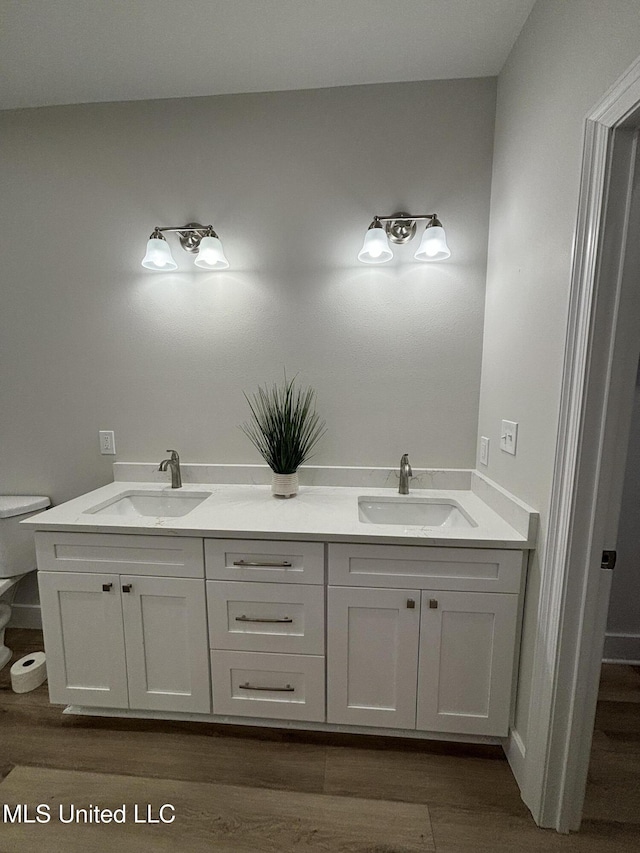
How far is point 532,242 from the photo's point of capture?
1.25 m

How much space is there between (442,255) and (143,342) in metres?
1.47

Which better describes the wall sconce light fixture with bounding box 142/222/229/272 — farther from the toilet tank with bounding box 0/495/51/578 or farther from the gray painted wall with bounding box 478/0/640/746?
the toilet tank with bounding box 0/495/51/578

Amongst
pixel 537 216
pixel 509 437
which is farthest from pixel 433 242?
pixel 509 437

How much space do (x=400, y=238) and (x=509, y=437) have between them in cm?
98

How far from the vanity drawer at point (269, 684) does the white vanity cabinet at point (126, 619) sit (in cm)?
8

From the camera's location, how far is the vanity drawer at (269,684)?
137 cm

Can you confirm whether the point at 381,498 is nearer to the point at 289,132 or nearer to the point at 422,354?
the point at 422,354

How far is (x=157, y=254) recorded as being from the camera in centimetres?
162

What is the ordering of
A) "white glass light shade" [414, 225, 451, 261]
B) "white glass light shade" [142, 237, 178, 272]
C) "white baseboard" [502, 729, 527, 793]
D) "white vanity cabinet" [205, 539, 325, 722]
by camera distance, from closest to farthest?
"white baseboard" [502, 729, 527, 793] < "white vanity cabinet" [205, 539, 325, 722] < "white glass light shade" [414, 225, 451, 261] < "white glass light shade" [142, 237, 178, 272]

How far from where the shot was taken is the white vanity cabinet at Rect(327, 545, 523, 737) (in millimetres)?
1279

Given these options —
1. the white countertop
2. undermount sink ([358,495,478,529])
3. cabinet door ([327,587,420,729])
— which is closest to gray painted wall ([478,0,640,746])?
the white countertop

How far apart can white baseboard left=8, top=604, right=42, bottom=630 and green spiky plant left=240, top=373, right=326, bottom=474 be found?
5.23 feet

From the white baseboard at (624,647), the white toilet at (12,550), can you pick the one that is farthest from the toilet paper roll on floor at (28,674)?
the white baseboard at (624,647)

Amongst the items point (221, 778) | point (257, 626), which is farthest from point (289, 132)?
point (221, 778)
